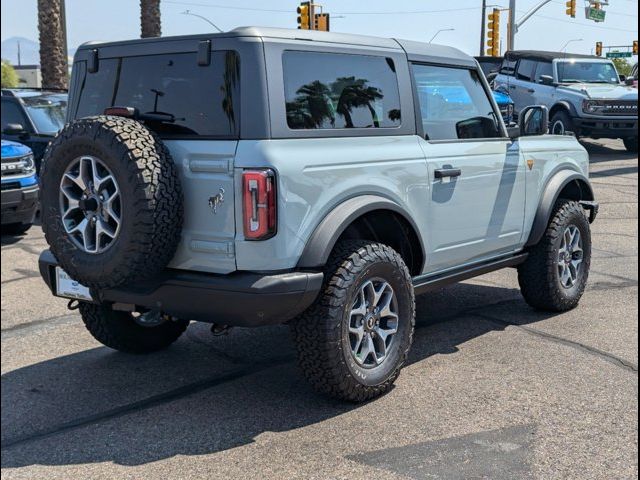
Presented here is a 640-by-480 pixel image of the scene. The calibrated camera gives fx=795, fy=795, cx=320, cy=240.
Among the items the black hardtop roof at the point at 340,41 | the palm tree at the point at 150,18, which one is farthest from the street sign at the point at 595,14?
the black hardtop roof at the point at 340,41

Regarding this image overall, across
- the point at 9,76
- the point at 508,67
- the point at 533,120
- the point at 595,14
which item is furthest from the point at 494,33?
the point at 9,76

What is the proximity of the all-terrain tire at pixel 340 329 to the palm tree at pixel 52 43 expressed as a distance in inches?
596

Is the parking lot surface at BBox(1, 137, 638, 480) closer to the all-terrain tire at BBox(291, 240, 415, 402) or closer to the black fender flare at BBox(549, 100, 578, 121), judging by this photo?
the all-terrain tire at BBox(291, 240, 415, 402)

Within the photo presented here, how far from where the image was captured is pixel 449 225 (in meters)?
4.92

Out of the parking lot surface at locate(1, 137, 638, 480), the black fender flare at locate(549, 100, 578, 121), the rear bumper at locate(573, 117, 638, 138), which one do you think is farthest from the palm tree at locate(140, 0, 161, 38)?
the parking lot surface at locate(1, 137, 638, 480)

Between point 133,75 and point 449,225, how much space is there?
81.6 inches

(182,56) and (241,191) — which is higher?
(182,56)

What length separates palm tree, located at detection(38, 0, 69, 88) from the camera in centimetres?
1728

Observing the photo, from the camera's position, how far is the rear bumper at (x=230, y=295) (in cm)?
376

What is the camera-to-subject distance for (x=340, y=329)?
13.2 feet

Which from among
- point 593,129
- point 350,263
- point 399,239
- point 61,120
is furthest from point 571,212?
point 593,129

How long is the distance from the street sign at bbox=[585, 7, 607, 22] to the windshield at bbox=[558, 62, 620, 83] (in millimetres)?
10296

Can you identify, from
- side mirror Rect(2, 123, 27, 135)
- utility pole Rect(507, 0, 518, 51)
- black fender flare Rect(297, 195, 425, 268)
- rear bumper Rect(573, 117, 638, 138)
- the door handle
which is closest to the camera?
black fender flare Rect(297, 195, 425, 268)

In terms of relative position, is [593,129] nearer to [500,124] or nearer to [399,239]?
[500,124]
